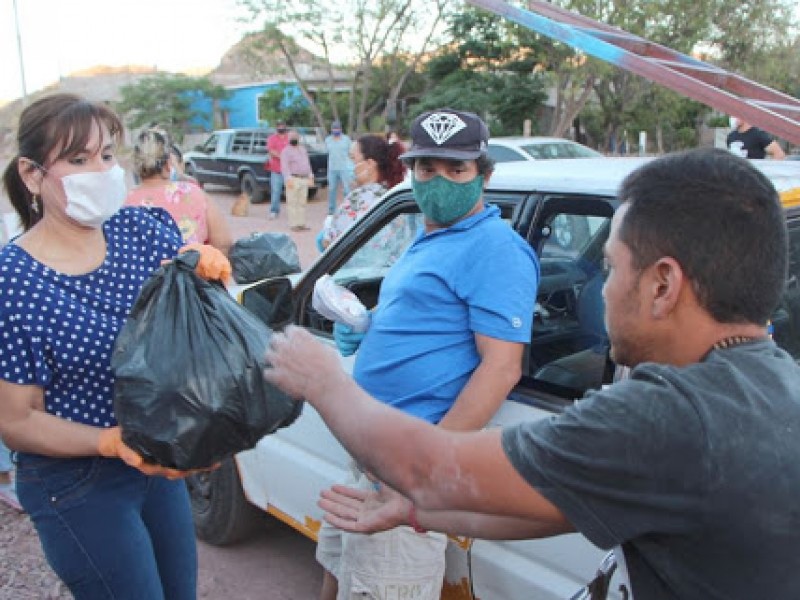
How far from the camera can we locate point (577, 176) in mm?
2365

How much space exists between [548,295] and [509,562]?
0.97 meters

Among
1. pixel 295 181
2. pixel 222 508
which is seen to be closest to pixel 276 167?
pixel 295 181

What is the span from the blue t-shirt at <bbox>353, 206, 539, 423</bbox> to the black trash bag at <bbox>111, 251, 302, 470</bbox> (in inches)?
16.2

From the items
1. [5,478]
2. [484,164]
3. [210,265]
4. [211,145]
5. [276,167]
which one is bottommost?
[211,145]

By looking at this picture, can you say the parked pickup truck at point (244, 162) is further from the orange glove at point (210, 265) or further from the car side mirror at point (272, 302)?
the orange glove at point (210, 265)

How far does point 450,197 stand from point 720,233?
1281 mm

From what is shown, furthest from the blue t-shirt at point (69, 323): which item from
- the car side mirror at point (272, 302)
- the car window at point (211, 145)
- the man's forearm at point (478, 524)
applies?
the car window at point (211, 145)

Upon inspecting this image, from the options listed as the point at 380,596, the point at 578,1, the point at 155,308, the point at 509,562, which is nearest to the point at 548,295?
the point at 509,562

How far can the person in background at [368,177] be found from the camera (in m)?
4.79

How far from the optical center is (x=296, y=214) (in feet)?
44.3

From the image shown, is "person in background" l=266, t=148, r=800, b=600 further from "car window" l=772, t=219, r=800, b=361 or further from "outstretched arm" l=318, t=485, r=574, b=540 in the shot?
"car window" l=772, t=219, r=800, b=361

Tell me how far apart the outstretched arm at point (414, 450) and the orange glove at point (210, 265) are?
2.73 feet

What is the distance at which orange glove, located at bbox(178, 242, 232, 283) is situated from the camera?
6.69ft

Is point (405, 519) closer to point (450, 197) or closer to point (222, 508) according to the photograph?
point (450, 197)
